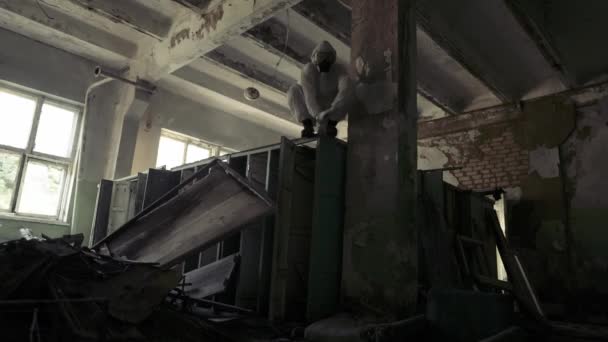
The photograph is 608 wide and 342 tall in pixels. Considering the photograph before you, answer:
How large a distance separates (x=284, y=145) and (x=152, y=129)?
4943 mm

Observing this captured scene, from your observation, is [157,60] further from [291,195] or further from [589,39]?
[589,39]

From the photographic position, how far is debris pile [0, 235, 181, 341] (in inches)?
78.2

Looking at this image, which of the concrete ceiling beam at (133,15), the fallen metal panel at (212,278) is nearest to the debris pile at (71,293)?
the fallen metal panel at (212,278)

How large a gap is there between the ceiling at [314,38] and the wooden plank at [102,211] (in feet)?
6.40

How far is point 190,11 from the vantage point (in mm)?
5629

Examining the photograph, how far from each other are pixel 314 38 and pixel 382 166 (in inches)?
131

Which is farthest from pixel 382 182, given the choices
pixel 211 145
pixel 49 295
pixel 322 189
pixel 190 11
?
pixel 211 145

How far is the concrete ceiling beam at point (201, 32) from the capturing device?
4.70 meters

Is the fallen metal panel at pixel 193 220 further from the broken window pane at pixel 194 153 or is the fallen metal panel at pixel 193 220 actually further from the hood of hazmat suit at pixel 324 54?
the broken window pane at pixel 194 153

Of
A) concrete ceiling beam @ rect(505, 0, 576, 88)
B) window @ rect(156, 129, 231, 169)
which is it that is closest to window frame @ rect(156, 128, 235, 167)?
window @ rect(156, 129, 231, 169)

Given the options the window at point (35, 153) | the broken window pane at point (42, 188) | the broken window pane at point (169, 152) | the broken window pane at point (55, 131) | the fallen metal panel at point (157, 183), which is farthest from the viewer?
the broken window pane at point (169, 152)

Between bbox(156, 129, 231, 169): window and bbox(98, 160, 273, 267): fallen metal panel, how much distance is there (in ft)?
13.8

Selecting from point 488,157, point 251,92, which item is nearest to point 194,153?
point 251,92

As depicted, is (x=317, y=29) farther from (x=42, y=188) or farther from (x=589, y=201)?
(x=42, y=188)
